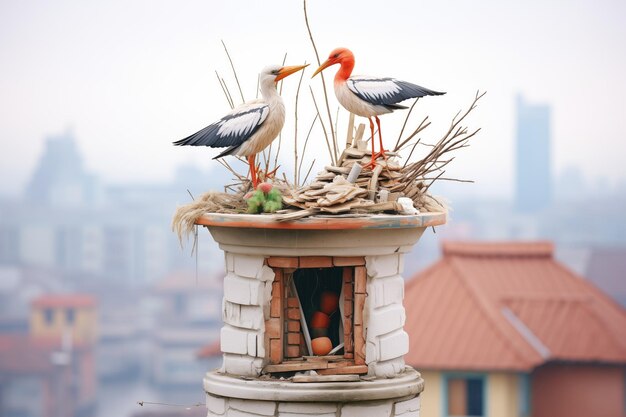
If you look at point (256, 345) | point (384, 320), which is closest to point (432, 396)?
point (384, 320)

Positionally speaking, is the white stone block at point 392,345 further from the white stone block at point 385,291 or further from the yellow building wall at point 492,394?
the yellow building wall at point 492,394

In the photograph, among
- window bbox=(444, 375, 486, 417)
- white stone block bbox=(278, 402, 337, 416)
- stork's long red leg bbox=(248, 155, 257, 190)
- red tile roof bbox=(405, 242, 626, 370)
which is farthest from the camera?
red tile roof bbox=(405, 242, 626, 370)

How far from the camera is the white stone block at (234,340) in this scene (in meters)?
10.6

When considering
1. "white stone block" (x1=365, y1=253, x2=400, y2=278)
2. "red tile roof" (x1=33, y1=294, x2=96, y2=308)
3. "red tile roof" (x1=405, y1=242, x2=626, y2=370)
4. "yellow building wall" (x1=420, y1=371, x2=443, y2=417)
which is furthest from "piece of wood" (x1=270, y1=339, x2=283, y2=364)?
"red tile roof" (x1=33, y1=294, x2=96, y2=308)

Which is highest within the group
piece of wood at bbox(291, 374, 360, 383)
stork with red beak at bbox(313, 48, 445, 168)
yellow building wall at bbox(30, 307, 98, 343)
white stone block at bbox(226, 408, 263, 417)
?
stork with red beak at bbox(313, 48, 445, 168)

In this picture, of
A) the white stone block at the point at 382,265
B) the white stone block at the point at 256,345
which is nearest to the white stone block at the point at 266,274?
the white stone block at the point at 256,345

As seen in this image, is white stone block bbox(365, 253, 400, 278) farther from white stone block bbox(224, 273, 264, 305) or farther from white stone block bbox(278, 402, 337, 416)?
white stone block bbox(278, 402, 337, 416)

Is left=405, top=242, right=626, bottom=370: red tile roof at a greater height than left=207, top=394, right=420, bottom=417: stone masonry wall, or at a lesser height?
lesser

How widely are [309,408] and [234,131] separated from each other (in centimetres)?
213

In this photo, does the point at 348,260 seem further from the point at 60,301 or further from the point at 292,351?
the point at 60,301

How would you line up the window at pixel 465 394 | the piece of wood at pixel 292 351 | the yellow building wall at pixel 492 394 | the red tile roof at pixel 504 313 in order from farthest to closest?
the red tile roof at pixel 504 313 → the window at pixel 465 394 → the yellow building wall at pixel 492 394 → the piece of wood at pixel 292 351

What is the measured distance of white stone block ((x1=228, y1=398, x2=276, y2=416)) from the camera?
34.0 ft

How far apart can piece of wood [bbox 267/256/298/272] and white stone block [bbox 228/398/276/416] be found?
0.99 meters

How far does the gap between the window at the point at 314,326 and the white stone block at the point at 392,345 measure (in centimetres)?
15
